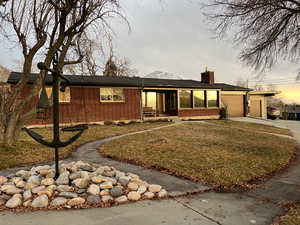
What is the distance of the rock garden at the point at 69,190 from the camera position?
11.0 ft

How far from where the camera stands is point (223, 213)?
10.7 feet

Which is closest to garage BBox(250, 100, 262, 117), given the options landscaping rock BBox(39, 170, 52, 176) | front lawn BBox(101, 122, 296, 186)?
front lawn BBox(101, 122, 296, 186)

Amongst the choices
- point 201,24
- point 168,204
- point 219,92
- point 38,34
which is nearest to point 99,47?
point 38,34

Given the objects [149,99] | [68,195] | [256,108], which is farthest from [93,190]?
[256,108]

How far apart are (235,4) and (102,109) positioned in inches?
398

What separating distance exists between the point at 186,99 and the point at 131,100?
5.21 m

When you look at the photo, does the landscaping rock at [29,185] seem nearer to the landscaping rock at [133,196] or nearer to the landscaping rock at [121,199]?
the landscaping rock at [121,199]

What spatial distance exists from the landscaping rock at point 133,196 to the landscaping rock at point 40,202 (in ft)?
4.27

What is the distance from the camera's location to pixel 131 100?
1578 centimetres

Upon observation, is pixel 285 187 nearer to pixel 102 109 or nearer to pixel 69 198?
pixel 69 198

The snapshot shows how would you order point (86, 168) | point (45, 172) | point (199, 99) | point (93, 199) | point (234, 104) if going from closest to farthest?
point (93, 199) < point (45, 172) < point (86, 168) < point (199, 99) < point (234, 104)

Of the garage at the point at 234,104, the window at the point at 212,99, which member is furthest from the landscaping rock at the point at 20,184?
the garage at the point at 234,104

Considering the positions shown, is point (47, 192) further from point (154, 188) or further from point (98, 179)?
point (154, 188)

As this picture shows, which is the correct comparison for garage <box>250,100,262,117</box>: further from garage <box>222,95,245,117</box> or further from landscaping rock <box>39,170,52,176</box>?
landscaping rock <box>39,170,52,176</box>
